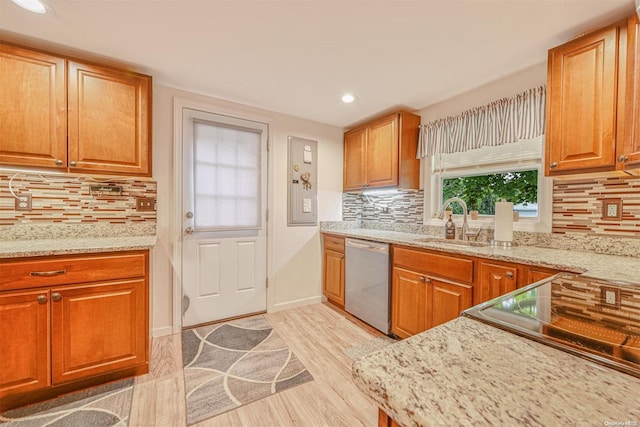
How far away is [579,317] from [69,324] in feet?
7.65

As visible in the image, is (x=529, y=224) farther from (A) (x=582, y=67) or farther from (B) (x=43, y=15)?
(B) (x=43, y=15)

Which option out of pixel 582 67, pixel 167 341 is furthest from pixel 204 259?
pixel 582 67

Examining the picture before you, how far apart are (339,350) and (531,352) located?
1851 millimetres

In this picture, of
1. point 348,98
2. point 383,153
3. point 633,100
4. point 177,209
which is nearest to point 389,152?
point 383,153

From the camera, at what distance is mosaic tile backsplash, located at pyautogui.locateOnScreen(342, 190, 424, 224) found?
282 centimetres

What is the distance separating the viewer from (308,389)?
1.69m

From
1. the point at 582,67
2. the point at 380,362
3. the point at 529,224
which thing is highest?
the point at 582,67

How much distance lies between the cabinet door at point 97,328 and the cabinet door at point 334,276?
1.78 meters

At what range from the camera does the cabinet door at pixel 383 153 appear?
105 inches

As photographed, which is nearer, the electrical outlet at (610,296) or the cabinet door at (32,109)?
A: the electrical outlet at (610,296)

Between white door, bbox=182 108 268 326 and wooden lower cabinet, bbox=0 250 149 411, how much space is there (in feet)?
2.39

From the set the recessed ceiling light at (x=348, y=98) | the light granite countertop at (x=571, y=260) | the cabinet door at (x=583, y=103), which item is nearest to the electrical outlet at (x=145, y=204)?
the recessed ceiling light at (x=348, y=98)

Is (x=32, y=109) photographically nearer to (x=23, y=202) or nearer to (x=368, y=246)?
(x=23, y=202)

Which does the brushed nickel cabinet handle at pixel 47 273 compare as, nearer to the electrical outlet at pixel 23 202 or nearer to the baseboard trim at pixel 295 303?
the electrical outlet at pixel 23 202
